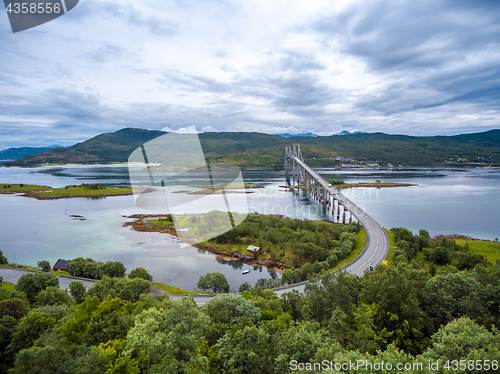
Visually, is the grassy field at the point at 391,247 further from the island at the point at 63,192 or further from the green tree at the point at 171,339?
the island at the point at 63,192

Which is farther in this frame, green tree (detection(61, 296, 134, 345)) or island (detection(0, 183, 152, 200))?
island (detection(0, 183, 152, 200))

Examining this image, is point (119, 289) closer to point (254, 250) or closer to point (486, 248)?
point (254, 250)

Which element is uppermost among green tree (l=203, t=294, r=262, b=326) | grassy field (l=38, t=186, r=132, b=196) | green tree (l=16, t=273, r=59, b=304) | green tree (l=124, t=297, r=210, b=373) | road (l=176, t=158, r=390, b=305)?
green tree (l=124, t=297, r=210, b=373)

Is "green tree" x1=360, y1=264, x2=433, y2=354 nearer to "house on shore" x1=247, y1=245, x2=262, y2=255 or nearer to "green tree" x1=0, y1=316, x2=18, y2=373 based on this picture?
"green tree" x1=0, y1=316, x2=18, y2=373

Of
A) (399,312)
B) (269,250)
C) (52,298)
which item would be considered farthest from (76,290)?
(399,312)

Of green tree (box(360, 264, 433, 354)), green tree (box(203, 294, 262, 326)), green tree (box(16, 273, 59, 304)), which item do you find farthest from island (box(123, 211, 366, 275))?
green tree (box(203, 294, 262, 326))

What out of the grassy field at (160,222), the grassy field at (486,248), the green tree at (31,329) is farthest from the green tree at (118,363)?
the grassy field at (160,222)
